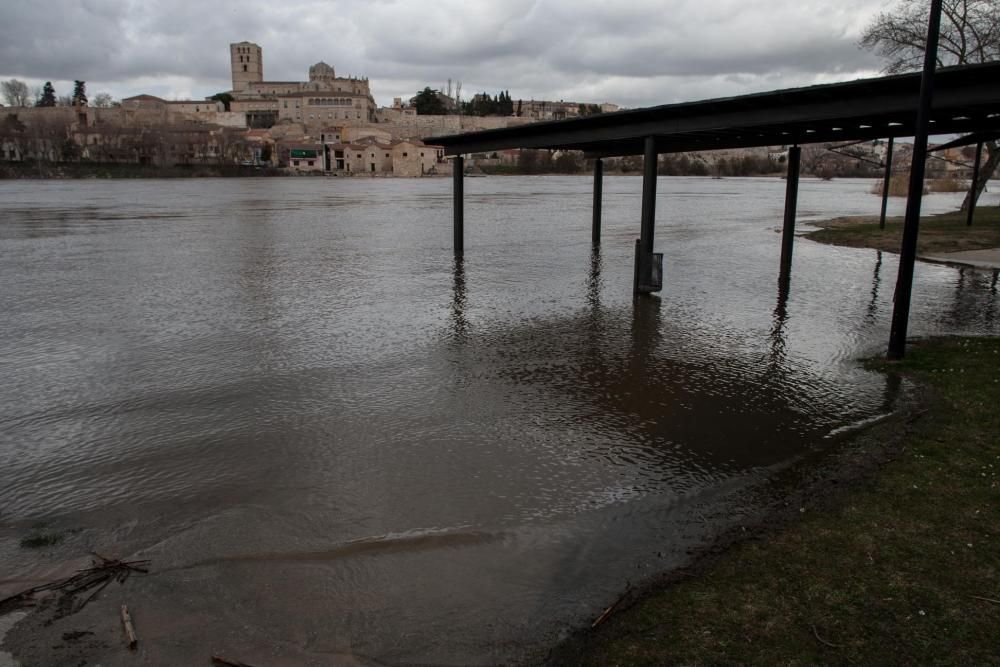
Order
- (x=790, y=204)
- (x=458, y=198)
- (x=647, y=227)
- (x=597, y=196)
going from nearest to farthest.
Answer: (x=647, y=227) → (x=790, y=204) → (x=458, y=198) → (x=597, y=196)

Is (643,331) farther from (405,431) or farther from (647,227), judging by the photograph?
(405,431)

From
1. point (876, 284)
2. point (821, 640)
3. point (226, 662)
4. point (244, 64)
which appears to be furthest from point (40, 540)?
point (244, 64)

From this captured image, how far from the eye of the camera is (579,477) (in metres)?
6.54

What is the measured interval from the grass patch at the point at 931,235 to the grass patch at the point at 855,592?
749 inches

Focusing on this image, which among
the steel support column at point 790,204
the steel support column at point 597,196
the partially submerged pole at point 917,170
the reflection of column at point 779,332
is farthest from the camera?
the steel support column at point 597,196

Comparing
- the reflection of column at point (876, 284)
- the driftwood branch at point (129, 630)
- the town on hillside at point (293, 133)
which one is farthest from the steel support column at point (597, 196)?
the town on hillside at point (293, 133)

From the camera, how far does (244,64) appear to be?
194000 mm

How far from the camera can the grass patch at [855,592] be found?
3855 mm

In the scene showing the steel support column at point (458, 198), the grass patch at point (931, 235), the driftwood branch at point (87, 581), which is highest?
the steel support column at point (458, 198)

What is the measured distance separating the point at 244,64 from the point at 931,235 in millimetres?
199607

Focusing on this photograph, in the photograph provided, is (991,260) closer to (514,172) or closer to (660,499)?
(660,499)

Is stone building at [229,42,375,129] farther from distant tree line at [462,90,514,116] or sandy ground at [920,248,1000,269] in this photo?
sandy ground at [920,248,1000,269]

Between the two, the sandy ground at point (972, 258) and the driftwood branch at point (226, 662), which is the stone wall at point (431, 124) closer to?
the sandy ground at point (972, 258)

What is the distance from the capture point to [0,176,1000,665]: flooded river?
4762mm
